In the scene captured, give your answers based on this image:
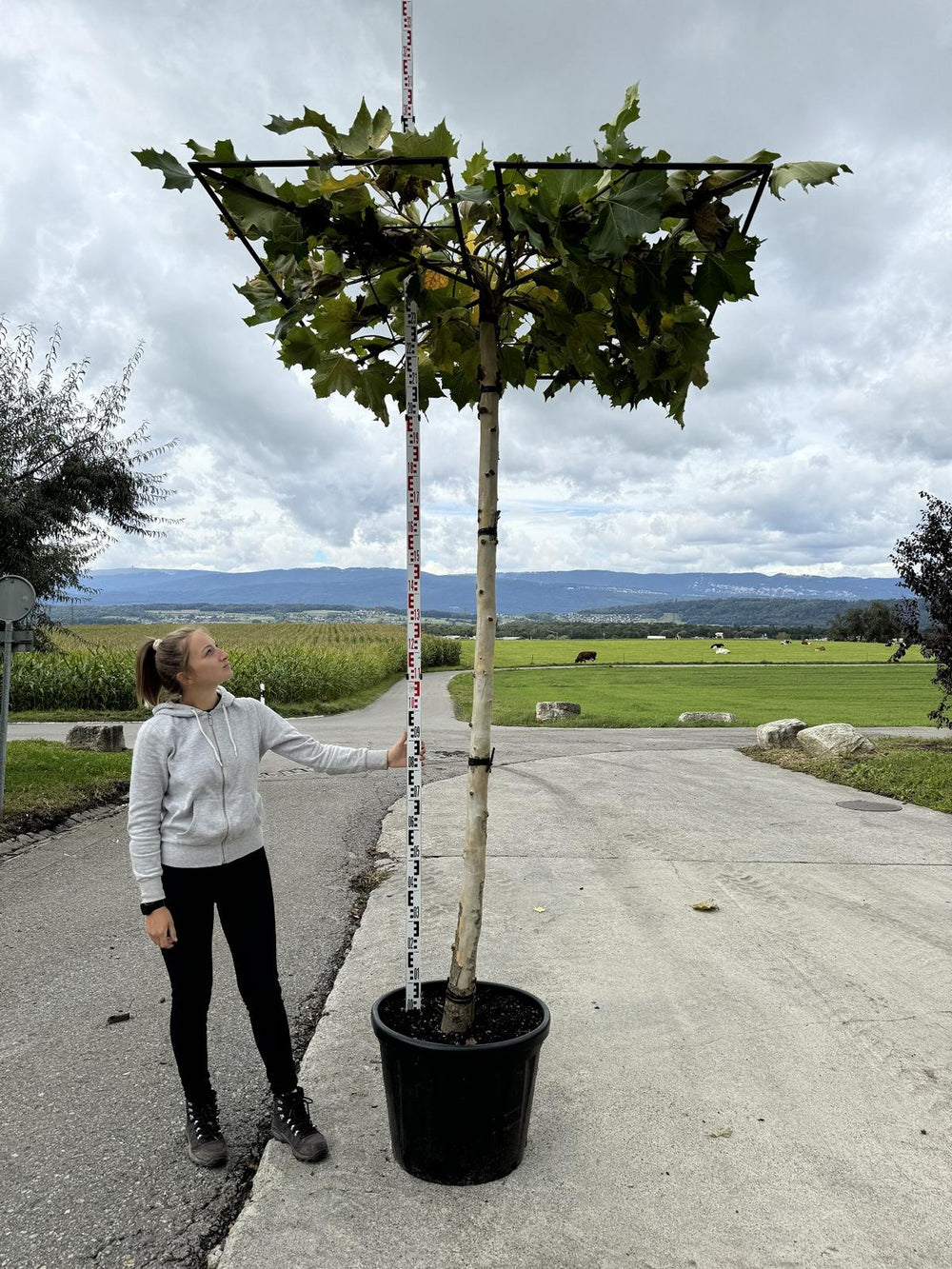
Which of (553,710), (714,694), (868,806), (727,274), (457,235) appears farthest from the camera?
(714,694)

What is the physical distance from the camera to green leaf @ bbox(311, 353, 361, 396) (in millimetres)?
3518

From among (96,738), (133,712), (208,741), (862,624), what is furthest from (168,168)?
(862,624)

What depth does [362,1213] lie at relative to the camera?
298 centimetres

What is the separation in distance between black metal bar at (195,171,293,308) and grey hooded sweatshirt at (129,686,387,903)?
151 cm

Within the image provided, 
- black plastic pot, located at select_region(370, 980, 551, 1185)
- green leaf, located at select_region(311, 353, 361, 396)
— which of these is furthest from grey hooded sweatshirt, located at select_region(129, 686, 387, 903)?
green leaf, located at select_region(311, 353, 361, 396)

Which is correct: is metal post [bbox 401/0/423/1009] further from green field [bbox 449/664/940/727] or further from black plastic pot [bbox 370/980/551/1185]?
green field [bbox 449/664/940/727]

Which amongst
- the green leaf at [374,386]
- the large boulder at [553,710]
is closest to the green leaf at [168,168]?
the green leaf at [374,386]

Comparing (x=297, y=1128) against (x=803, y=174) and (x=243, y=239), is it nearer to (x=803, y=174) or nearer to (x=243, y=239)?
(x=243, y=239)

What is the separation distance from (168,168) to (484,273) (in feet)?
3.65

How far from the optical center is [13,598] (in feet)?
31.4

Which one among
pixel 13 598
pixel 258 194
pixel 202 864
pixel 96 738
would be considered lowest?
pixel 96 738

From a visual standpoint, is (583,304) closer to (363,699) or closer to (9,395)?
(9,395)

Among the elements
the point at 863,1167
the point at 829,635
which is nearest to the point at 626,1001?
the point at 863,1167

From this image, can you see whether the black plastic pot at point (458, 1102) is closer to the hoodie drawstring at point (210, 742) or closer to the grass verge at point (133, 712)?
the hoodie drawstring at point (210, 742)
